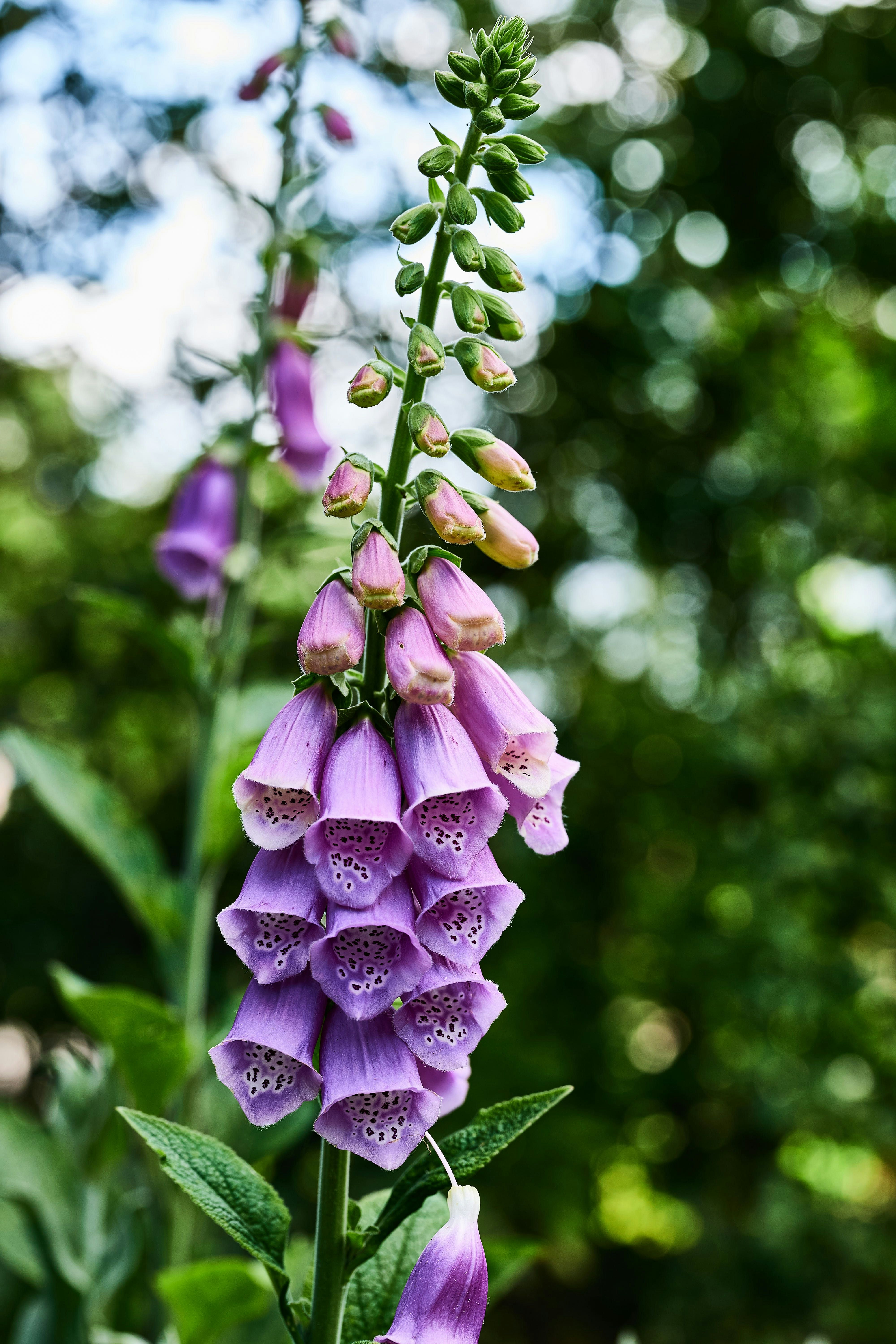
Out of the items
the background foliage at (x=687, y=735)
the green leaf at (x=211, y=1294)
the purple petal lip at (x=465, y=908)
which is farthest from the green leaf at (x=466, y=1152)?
the background foliage at (x=687, y=735)

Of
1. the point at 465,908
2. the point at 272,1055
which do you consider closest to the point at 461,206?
the point at 465,908

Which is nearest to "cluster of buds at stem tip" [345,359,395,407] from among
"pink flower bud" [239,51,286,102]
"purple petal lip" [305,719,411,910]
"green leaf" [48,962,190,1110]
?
"purple petal lip" [305,719,411,910]

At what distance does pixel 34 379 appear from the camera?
4.52 meters

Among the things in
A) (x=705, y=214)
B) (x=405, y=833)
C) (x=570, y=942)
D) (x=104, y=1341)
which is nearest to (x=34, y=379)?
(x=705, y=214)

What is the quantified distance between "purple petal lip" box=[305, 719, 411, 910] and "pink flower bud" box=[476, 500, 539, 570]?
0.18 m

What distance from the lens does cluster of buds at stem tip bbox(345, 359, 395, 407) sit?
2.58 ft

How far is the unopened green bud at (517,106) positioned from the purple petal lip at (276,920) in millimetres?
566

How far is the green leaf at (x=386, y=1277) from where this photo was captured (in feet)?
2.91

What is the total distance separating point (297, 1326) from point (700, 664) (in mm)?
2667

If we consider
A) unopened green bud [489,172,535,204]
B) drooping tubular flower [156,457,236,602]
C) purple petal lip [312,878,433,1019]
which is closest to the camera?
purple petal lip [312,878,433,1019]

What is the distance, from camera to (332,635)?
74cm

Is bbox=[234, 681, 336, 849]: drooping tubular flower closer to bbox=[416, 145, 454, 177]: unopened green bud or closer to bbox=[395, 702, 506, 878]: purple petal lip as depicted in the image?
bbox=[395, 702, 506, 878]: purple petal lip

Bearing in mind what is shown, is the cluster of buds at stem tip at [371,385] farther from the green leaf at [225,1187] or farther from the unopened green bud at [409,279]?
the green leaf at [225,1187]

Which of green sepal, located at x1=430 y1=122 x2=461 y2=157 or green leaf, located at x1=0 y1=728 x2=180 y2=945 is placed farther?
green leaf, located at x1=0 y1=728 x2=180 y2=945
